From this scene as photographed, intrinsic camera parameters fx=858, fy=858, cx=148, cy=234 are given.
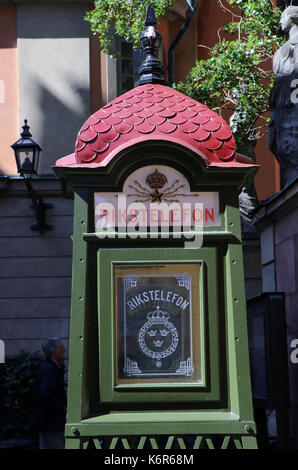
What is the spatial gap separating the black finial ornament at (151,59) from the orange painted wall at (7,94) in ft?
34.3

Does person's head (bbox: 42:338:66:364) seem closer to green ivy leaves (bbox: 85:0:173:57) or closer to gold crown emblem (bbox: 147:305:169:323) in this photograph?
gold crown emblem (bbox: 147:305:169:323)

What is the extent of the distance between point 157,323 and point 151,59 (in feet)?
6.61

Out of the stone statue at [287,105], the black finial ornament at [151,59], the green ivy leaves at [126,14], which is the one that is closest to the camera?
the black finial ornament at [151,59]

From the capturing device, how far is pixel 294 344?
8.46 meters

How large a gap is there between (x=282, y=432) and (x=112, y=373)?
248 cm

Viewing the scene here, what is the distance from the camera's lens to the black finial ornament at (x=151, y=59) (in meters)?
6.29

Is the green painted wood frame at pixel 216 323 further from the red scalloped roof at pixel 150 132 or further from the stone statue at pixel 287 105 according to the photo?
the stone statue at pixel 287 105

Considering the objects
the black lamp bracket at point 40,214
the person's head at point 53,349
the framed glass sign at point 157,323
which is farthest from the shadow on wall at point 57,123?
the framed glass sign at point 157,323

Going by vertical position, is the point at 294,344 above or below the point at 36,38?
below

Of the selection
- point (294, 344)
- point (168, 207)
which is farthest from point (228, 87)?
point (168, 207)

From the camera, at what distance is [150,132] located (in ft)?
18.7

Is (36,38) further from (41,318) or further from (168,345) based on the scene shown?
(168,345)

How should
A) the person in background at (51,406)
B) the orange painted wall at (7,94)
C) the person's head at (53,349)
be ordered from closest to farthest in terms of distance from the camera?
the person in background at (51,406), the person's head at (53,349), the orange painted wall at (7,94)

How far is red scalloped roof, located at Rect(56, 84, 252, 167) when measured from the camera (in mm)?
5656
